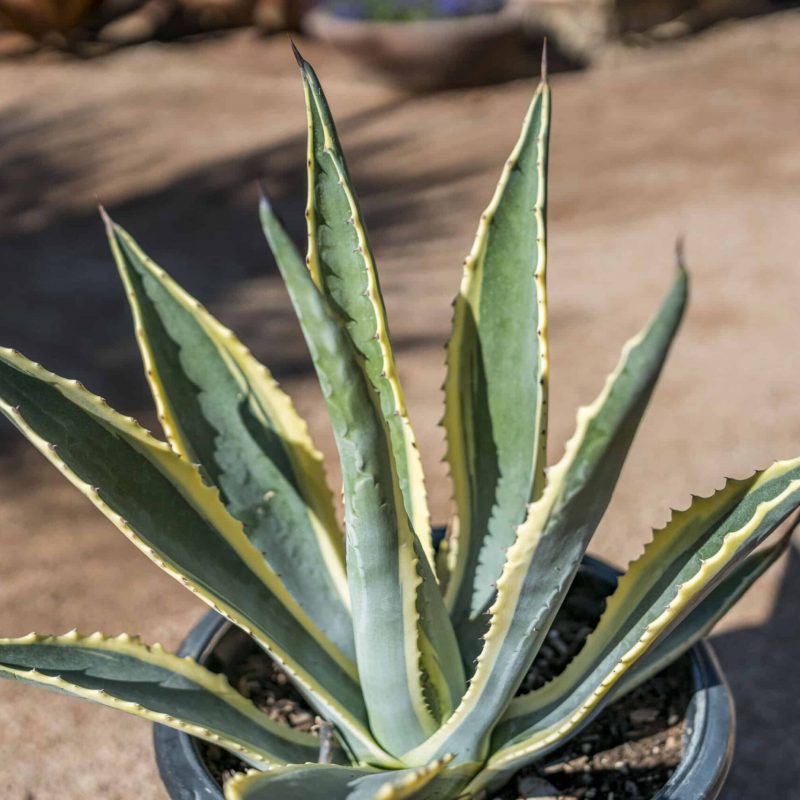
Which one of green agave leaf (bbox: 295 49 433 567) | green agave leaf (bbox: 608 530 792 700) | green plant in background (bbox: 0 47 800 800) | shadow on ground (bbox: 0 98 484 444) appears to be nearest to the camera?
green plant in background (bbox: 0 47 800 800)

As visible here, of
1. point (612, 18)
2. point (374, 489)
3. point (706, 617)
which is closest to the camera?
point (374, 489)

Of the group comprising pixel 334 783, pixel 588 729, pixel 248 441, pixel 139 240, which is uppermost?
pixel 248 441

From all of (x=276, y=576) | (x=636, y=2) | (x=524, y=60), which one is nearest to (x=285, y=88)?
(x=524, y=60)

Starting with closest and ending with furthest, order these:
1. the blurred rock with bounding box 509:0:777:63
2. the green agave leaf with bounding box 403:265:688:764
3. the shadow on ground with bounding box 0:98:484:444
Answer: the green agave leaf with bounding box 403:265:688:764 → the shadow on ground with bounding box 0:98:484:444 → the blurred rock with bounding box 509:0:777:63

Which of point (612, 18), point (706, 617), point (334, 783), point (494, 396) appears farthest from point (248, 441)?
point (612, 18)

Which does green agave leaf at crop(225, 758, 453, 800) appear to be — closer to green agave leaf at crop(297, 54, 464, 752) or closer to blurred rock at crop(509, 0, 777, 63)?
green agave leaf at crop(297, 54, 464, 752)

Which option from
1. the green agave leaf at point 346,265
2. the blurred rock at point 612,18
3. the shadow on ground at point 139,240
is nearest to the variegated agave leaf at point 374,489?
the green agave leaf at point 346,265

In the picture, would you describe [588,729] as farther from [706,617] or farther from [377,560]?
[377,560]

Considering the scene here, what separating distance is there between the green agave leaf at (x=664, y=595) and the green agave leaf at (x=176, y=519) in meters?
0.17

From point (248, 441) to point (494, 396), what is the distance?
30 centimetres

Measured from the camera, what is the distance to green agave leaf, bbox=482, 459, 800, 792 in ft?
3.24

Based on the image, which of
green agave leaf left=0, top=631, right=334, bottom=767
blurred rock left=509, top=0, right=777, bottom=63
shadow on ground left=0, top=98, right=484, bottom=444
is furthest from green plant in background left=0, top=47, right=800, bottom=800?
blurred rock left=509, top=0, right=777, bottom=63

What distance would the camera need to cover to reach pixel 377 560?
101 cm

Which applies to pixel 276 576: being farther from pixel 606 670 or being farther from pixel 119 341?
pixel 119 341
